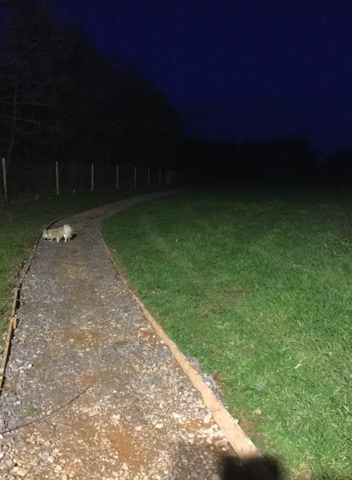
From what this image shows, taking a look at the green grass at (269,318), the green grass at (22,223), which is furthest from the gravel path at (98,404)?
the green grass at (22,223)

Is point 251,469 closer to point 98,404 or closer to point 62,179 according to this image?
point 98,404

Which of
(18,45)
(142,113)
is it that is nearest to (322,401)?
(18,45)

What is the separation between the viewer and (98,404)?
479 cm

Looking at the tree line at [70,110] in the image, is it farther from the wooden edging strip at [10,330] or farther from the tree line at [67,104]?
the wooden edging strip at [10,330]

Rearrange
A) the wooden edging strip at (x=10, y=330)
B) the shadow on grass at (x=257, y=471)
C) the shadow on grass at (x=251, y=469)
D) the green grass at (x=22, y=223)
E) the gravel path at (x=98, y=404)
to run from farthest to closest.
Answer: the green grass at (x=22, y=223)
the wooden edging strip at (x=10, y=330)
the gravel path at (x=98, y=404)
the shadow on grass at (x=251, y=469)
the shadow on grass at (x=257, y=471)

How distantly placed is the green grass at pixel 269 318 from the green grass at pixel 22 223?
2193 mm

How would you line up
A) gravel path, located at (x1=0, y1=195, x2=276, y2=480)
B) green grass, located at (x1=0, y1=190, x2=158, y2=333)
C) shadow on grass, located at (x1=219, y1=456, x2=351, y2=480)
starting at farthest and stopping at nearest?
green grass, located at (x1=0, y1=190, x2=158, y2=333) < gravel path, located at (x1=0, y1=195, x2=276, y2=480) < shadow on grass, located at (x1=219, y1=456, x2=351, y2=480)

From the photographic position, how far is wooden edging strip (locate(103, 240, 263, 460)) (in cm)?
402

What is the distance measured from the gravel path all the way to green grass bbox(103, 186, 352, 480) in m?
0.44

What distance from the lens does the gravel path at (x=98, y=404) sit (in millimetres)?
3922

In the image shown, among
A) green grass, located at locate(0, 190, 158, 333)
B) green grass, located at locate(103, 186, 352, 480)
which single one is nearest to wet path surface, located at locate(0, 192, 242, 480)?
green grass, located at locate(103, 186, 352, 480)

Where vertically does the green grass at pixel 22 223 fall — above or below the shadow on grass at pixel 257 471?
below

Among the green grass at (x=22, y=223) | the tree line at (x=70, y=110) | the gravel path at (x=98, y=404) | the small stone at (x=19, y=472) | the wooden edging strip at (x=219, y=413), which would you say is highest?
the tree line at (x=70, y=110)

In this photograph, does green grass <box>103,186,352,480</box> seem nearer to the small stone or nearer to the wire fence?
the small stone
